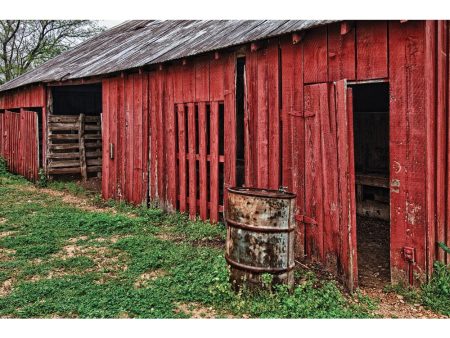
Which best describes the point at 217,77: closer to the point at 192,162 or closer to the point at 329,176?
the point at 192,162

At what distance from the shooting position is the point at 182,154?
8586 millimetres

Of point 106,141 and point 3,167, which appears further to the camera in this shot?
point 3,167

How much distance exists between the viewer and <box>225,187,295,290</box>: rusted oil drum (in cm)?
469

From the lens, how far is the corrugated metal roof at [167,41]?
6715 millimetres

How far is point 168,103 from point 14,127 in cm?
959

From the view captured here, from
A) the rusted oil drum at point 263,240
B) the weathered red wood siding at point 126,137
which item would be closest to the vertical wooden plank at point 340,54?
the rusted oil drum at point 263,240

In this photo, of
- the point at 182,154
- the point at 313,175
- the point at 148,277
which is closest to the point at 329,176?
the point at 313,175

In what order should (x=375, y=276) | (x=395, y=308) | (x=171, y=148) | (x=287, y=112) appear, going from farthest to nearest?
(x=171, y=148) < (x=287, y=112) < (x=375, y=276) < (x=395, y=308)

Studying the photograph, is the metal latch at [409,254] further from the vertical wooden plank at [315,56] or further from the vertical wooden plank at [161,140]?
the vertical wooden plank at [161,140]

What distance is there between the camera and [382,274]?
18.5 feet

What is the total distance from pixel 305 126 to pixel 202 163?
8.90ft

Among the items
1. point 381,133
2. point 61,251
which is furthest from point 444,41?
point 61,251

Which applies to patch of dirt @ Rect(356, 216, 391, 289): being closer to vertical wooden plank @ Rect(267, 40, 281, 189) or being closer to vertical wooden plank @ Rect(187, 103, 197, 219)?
vertical wooden plank @ Rect(267, 40, 281, 189)

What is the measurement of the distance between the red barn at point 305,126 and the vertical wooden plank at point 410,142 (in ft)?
0.04
